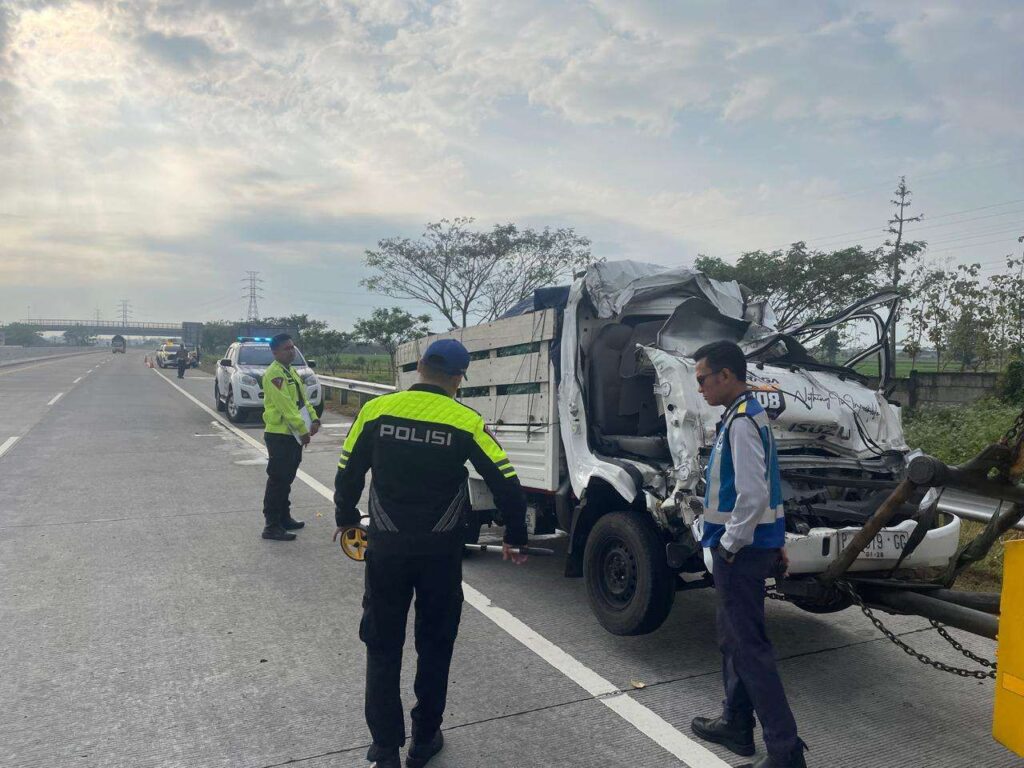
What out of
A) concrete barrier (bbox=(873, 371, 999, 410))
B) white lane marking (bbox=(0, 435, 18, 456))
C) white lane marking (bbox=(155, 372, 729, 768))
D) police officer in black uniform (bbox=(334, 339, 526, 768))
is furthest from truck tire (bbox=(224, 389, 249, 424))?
police officer in black uniform (bbox=(334, 339, 526, 768))

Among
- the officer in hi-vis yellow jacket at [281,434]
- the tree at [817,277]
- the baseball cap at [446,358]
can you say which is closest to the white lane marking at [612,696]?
the baseball cap at [446,358]

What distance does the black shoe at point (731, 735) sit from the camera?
11.1ft

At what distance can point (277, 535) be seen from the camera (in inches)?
272

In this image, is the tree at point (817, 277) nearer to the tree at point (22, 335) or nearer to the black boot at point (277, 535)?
the black boot at point (277, 535)

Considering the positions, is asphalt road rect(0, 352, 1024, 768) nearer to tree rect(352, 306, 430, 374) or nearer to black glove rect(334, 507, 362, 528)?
black glove rect(334, 507, 362, 528)

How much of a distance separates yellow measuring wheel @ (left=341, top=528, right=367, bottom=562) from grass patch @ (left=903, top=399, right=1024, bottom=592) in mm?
4436

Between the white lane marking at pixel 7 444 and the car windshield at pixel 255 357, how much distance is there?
5.22 meters

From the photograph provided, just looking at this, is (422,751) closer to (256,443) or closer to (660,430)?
(660,430)

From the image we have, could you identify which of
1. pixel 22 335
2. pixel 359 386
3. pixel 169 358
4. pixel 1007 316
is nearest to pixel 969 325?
pixel 1007 316

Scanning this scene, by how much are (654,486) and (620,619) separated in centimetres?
80

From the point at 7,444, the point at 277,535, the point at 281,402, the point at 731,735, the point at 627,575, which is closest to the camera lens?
the point at 731,735

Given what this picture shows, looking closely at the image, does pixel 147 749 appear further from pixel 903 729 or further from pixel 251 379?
pixel 251 379

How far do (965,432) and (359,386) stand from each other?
1341 centimetres

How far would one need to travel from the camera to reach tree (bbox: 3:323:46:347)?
456 ft
